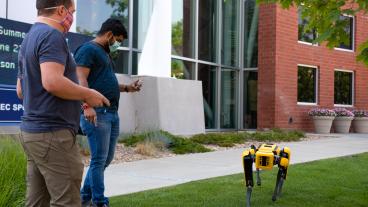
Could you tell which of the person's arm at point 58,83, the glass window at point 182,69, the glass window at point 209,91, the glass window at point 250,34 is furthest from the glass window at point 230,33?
the person's arm at point 58,83

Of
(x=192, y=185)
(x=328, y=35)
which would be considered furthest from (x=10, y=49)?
(x=328, y=35)

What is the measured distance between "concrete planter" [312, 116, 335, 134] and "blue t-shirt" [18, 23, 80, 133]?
17.0m

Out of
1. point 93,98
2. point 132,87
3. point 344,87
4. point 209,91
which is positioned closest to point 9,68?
point 132,87

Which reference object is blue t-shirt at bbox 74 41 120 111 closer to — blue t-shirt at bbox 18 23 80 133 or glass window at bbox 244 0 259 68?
blue t-shirt at bbox 18 23 80 133

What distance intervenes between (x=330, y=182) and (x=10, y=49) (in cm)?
532

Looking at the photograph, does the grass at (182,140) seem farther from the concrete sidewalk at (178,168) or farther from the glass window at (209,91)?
the glass window at (209,91)

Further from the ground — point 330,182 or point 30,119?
point 30,119

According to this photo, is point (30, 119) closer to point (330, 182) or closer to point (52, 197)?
point (52, 197)

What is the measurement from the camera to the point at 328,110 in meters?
19.6

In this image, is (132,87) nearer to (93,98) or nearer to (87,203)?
(87,203)

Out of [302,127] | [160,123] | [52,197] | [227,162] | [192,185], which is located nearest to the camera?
[52,197]

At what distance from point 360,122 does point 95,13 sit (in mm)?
11625

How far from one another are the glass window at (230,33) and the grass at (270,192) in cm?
1140

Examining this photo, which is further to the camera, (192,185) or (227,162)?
(227,162)
